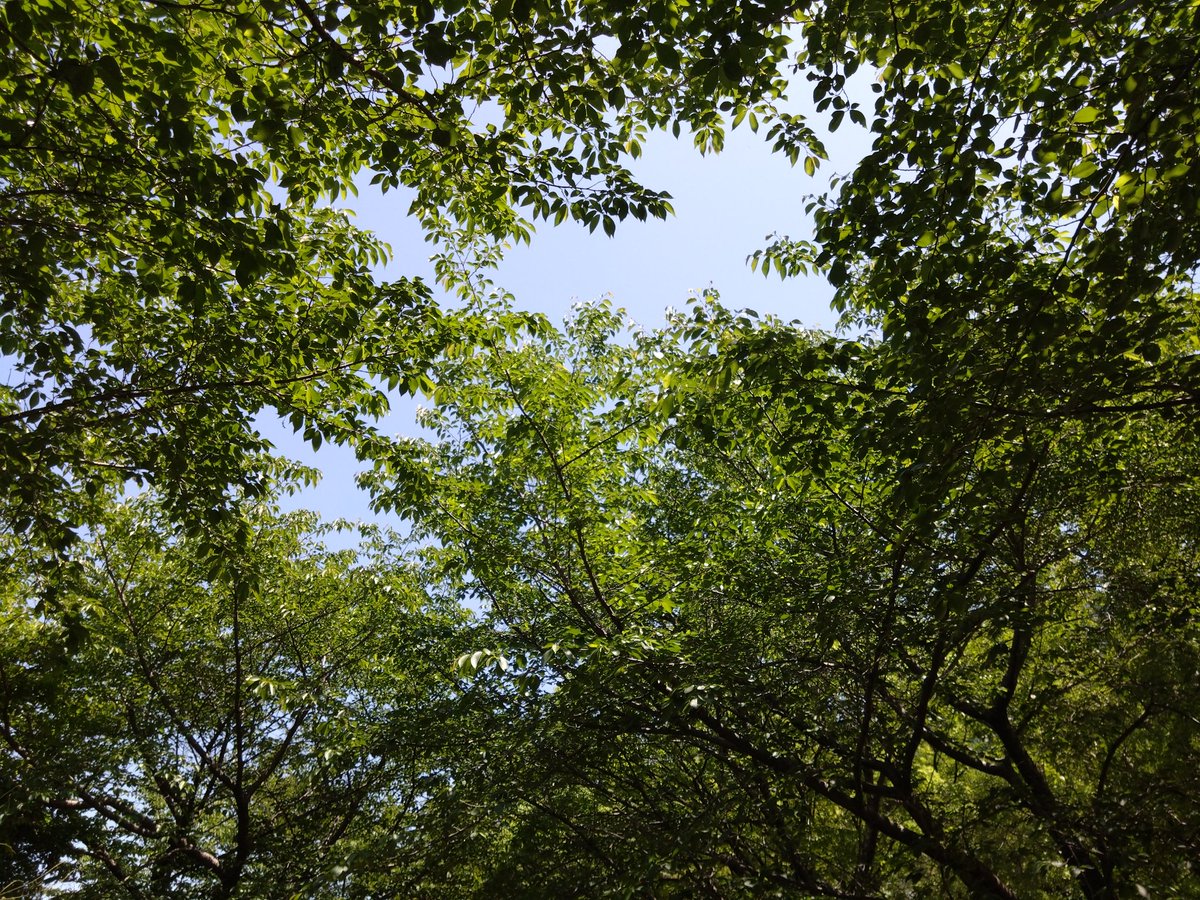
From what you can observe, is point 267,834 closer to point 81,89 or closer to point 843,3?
point 81,89

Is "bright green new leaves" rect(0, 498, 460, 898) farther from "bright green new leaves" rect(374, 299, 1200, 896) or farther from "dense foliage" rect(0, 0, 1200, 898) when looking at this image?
"bright green new leaves" rect(374, 299, 1200, 896)

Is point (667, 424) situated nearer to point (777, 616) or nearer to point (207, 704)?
point (777, 616)

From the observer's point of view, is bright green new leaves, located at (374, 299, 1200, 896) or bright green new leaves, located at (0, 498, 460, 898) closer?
bright green new leaves, located at (374, 299, 1200, 896)

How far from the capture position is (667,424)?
662cm

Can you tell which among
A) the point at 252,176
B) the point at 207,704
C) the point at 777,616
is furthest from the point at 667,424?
the point at 207,704

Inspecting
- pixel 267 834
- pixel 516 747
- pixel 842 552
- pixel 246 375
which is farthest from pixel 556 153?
pixel 267 834

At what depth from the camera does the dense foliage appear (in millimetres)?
3344

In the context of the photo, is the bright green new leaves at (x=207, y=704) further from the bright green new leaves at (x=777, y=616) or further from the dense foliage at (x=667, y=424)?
the bright green new leaves at (x=777, y=616)

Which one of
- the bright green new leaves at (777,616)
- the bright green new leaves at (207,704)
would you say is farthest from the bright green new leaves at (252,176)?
the bright green new leaves at (207,704)

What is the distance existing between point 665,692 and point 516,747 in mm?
1231

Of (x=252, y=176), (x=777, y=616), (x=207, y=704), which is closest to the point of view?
(x=252, y=176)

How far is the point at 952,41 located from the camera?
3412mm

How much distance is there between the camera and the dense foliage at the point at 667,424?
11.0ft

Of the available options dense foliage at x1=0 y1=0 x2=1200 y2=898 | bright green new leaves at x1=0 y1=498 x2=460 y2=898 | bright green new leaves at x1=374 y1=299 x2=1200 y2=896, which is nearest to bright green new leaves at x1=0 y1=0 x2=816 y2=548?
dense foliage at x1=0 y1=0 x2=1200 y2=898
